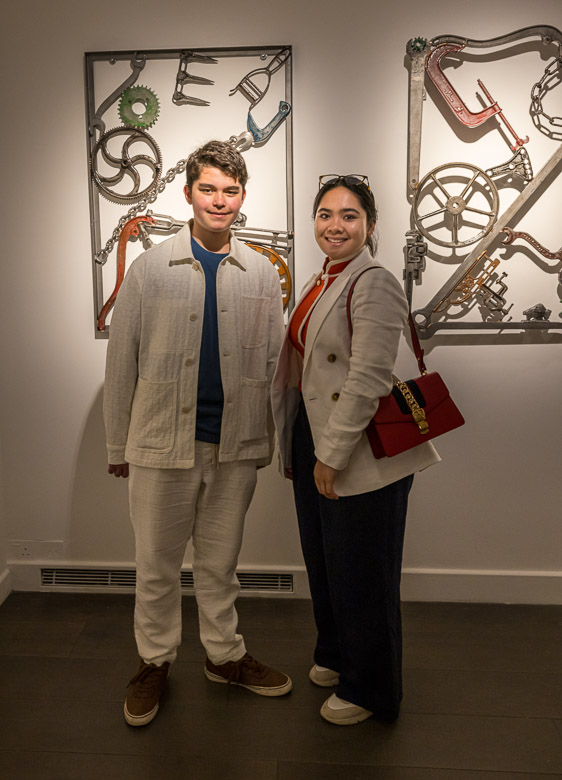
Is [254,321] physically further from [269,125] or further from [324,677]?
[324,677]

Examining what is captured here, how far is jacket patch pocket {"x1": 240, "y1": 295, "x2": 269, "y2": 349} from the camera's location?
1940mm

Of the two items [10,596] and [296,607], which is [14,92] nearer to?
[10,596]

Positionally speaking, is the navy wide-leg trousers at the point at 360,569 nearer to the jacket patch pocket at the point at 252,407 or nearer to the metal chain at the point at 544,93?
the jacket patch pocket at the point at 252,407

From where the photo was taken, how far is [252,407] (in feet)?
6.38

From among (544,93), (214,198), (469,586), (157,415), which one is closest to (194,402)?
(157,415)

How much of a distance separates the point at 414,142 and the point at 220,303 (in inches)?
38.5

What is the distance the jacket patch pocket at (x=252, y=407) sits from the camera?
193 cm

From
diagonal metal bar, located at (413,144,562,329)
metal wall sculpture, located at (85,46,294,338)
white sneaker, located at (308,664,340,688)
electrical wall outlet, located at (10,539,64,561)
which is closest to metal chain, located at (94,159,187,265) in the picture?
metal wall sculpture, located at (85,46,294,338)

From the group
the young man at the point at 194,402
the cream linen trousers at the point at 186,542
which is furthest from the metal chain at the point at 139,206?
the cream linen trousers at the point at 186,542

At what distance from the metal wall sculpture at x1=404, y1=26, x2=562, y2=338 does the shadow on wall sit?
1.33 metres

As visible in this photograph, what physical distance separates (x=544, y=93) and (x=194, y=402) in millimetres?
1614

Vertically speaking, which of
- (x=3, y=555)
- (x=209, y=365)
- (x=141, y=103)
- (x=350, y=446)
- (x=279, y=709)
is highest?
(x=141, y=103)

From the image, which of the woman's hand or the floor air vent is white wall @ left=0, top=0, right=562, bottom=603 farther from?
the woman's hand

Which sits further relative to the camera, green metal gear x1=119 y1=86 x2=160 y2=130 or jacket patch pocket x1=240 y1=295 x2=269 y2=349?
green metal gear x1=119 y1=86 x2=160 y2=130
